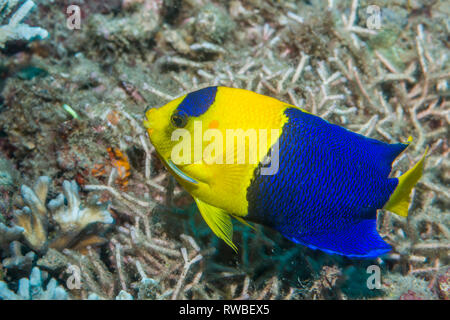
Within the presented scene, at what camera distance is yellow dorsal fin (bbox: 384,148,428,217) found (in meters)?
1.61

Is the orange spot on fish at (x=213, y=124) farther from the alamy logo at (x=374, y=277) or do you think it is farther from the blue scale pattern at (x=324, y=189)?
the alamy logo at (x=374, y=277)

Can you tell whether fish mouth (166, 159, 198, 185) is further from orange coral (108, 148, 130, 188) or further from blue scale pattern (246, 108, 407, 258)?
orange coral (108, 148, 130, 188)

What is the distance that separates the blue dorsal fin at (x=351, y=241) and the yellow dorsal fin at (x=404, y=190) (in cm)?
15

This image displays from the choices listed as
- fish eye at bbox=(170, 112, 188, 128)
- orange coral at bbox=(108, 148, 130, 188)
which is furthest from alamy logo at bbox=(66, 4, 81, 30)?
fish eye at bbox=(170, 112, 188, 128)

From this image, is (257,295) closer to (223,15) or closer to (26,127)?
(26,127)

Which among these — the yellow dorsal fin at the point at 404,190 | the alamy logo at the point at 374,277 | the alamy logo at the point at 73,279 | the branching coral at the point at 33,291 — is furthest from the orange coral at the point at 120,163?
the alamy logo at the point at 374,277

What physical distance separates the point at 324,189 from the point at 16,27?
3233 millimetres

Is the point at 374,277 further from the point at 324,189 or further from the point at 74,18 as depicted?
the point at 74,18

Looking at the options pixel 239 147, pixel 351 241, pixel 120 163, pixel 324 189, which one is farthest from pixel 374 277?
pixel 120 163

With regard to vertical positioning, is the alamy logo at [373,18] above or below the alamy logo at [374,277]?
above

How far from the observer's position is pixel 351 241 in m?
1.73

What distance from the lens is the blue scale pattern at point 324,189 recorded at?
158cm

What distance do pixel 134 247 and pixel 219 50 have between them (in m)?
2.19

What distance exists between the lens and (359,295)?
2506 mm
